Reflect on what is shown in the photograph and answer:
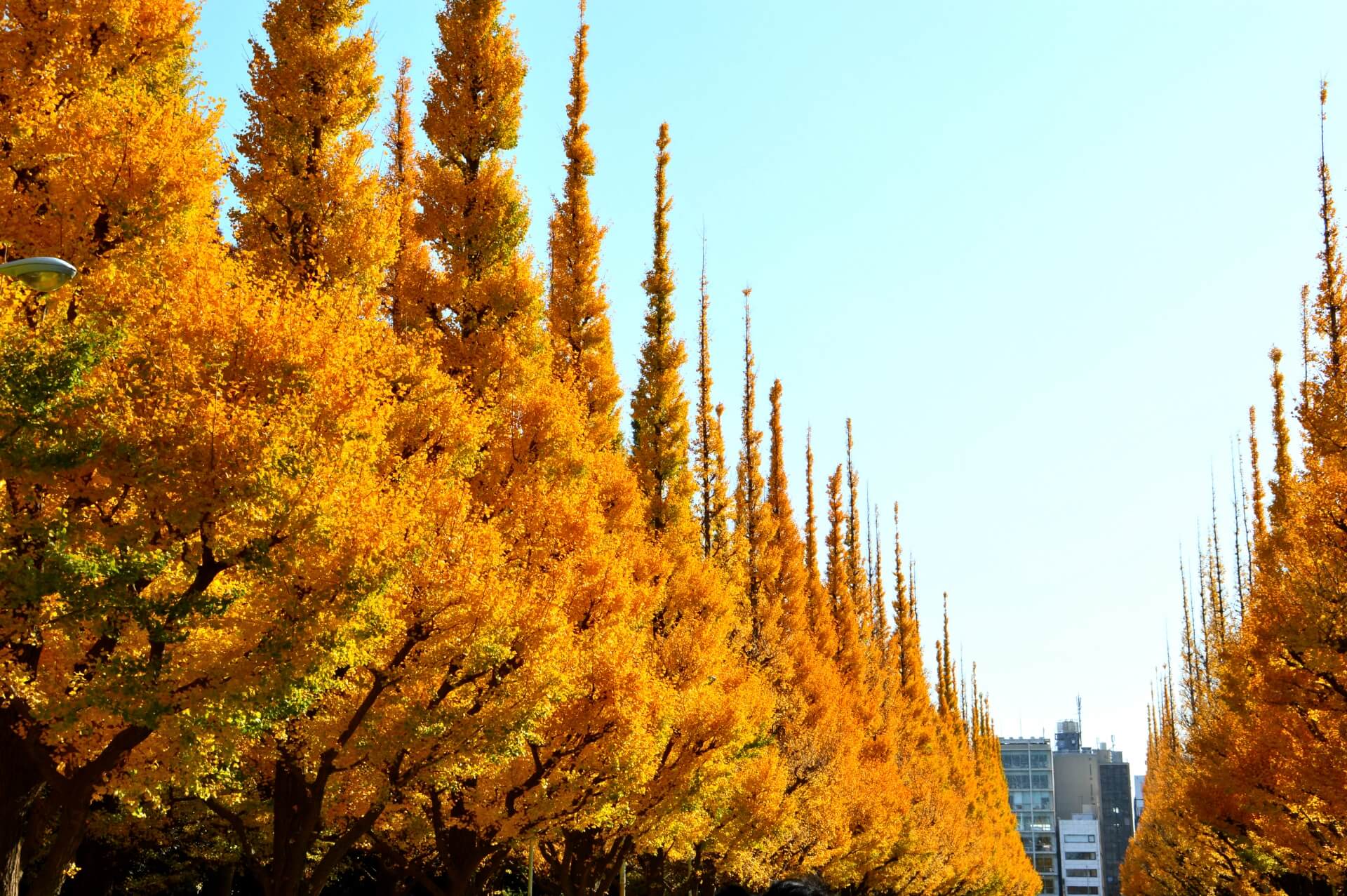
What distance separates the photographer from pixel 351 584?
10820 millimetres

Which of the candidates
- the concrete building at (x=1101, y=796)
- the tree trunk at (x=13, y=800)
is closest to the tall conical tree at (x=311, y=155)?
the tree trunk at (x=13, y=800)

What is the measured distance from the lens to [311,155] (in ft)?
53.5

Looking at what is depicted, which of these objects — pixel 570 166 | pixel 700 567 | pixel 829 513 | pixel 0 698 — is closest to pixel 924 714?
pixel 829 513

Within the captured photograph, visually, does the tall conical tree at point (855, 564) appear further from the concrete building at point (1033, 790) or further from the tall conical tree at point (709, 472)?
the concrete building at point (1033, 790)

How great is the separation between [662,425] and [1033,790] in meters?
137

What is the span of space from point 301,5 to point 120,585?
1014 centimetres

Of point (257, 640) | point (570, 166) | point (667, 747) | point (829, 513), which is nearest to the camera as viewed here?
point (257, 640)

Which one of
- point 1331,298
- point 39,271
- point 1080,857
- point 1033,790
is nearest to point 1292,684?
point 1331,298

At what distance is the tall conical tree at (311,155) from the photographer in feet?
52.3

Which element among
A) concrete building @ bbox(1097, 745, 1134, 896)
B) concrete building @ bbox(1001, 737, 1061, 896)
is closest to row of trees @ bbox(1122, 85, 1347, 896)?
concrete building @ bbox(1001, 737, 1061, 896)

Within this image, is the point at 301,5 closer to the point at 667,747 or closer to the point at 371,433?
the point at 371,433

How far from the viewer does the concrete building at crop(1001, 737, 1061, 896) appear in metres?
143

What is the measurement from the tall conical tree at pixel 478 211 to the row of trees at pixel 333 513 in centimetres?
5

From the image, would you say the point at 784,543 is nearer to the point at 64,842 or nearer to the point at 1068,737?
the point at 64,842
